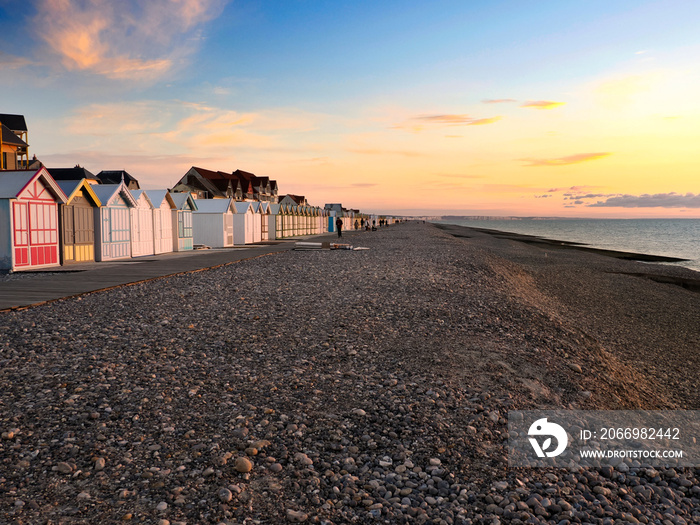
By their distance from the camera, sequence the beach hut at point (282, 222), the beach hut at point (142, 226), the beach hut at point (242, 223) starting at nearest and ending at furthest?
1. the beach hut at point (142, 226)
2. the beach hut at point (242, 223)
3. the beach hut at point (282, 222)

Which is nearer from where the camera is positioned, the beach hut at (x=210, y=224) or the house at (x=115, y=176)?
the beach hut at (x=210, y=224)

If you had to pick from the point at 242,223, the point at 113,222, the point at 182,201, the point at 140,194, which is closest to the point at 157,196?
the point at 140,194

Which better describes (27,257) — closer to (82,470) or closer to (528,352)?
(82,470)

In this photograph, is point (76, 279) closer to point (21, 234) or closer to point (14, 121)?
point (21, 234)

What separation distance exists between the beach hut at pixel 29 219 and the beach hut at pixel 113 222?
2.66 meters

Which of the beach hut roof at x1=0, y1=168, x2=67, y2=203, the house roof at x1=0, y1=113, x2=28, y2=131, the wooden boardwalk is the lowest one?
the wooden boardwalk

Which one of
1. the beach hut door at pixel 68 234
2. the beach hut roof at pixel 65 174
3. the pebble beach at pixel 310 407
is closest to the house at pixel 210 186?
the beach hut roof at pixel 65 174

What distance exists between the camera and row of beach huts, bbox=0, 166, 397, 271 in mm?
Answer: 18734

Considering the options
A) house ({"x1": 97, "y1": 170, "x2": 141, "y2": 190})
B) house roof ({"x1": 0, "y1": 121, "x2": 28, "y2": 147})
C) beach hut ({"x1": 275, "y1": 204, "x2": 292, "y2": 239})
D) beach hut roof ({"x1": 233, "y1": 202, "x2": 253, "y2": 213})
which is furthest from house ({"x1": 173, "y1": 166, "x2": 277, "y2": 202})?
beach hut roof ({"x1": 233, "y1": 202, "x2": 253, "y2": 213})

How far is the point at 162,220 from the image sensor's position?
29781 mm

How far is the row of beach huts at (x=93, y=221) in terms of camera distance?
18734mm

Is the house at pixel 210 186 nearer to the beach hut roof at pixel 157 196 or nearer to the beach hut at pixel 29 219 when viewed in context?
the beach hut roof at pixel 157 196

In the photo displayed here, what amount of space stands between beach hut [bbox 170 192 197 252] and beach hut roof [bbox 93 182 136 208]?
17.7 ft

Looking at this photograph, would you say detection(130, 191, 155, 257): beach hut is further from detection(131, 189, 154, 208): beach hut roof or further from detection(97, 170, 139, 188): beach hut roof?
detection(97, 170, 139, 188): beach hut roof
